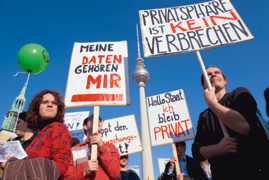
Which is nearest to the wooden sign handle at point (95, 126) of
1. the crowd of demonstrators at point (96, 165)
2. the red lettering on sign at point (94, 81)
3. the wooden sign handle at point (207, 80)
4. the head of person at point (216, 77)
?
the crowd of demonstrators at point (96, 165)

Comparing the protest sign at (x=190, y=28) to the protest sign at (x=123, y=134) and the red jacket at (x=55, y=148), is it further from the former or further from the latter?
the protest sign at (x=123, y=134)

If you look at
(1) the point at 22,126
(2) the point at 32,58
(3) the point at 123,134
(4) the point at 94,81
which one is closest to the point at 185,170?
(3) the point at 123,134

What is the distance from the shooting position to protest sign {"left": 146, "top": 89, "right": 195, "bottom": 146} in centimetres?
589

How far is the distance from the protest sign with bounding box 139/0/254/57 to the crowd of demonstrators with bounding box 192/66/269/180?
1.33m

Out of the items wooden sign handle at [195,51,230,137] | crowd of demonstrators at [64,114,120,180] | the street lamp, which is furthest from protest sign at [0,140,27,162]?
the street lamp

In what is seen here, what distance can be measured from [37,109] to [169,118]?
4.43 metres

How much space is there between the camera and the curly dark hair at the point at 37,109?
2837 mm

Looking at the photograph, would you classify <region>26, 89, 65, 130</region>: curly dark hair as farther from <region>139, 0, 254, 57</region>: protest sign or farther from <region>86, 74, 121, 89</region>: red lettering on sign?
<region>139, 0, 254, 57</region>: protest sign

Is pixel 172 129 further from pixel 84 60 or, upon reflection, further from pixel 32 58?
pixel 32 58

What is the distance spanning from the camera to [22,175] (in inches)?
72.0

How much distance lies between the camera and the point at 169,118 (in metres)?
6.42

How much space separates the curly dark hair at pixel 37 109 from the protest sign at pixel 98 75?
28.5 inches

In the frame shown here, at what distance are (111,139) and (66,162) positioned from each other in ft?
16.0

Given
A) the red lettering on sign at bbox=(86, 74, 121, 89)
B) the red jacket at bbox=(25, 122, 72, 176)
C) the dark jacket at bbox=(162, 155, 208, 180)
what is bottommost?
the dark jacket at bbox=(162, 155, 208, 180)
